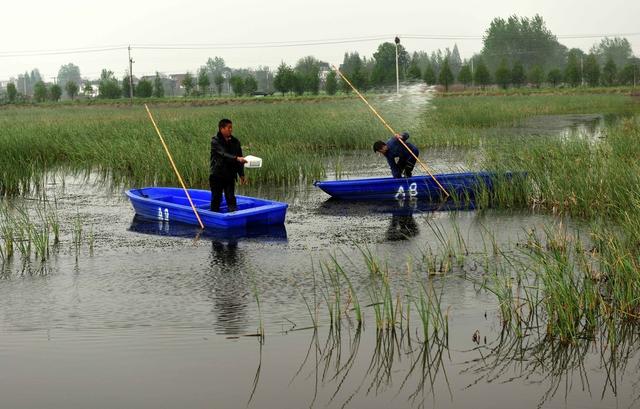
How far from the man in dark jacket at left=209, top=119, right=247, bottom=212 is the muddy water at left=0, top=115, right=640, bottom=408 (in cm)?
138

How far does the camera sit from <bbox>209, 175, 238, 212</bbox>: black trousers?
45.9ft

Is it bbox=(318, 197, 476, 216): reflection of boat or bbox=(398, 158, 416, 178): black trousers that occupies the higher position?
bbox=(398, 158, 416, 178): black trousers

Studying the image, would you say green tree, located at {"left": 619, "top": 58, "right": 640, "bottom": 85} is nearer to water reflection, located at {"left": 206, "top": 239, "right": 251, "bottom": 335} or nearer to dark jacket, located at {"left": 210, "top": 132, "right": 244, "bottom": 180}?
dark jacket, located at {"left": 210, "top": 132, "right": 244, "bottom": 180}

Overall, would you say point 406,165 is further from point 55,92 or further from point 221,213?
point 55,92

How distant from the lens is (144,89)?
84438 millimetres

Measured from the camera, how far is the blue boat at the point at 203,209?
13684 mm

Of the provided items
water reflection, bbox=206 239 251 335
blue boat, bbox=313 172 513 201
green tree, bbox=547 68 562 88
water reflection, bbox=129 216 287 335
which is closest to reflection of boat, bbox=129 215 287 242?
water reflection, bbox=129 216 287 335

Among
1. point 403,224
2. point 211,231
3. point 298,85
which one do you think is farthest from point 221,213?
point 298,85

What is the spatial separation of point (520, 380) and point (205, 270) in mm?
5299

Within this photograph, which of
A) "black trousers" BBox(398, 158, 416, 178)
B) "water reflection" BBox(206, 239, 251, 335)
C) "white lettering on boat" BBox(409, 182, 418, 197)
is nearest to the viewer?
"water reflection" BBox(206, 239, 251, 335)

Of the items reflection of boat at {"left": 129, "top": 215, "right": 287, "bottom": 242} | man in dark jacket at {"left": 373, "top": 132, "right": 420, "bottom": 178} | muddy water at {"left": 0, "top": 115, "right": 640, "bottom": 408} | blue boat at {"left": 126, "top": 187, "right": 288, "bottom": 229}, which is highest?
man in dark jacket at {"left": 373, "top": 132, "right": 420, "bottom": 178}

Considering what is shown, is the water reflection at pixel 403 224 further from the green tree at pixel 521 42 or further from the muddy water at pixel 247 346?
the green tree at pixel 521 42

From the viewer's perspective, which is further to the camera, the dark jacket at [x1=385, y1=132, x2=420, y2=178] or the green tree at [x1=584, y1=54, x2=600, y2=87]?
the green tree at [x1=584, y1=54, x2=600, y2=87]

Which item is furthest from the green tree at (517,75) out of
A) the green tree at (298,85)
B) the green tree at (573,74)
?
the green tree at (298,85)
